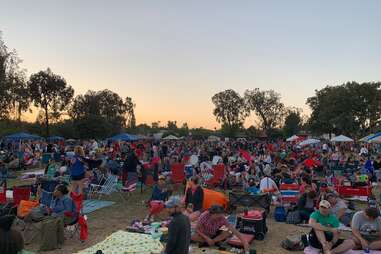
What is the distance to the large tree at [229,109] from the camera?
252ft

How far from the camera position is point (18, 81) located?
83.5 feet

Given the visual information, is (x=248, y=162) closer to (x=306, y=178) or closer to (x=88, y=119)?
(x=306, y=178)

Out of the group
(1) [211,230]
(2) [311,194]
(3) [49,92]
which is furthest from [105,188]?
(3) [49,92]

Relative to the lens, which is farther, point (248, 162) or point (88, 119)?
point (88, 119)

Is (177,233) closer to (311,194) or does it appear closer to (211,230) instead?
(211,230)

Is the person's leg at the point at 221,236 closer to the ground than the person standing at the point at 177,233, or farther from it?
closer to the ground

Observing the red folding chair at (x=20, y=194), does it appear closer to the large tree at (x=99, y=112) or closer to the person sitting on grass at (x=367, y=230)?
the person sitting on grass at (x=367, y=230)

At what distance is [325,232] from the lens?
6.64m

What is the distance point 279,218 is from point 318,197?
1.09 meters

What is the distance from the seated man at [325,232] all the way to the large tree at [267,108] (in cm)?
6778

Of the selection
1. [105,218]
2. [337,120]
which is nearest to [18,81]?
[105,218]

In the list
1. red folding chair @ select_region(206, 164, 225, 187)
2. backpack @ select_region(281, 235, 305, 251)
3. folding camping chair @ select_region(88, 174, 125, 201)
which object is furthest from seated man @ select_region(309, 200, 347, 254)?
red folding chair @ select_region(206, 164, 225, 187)

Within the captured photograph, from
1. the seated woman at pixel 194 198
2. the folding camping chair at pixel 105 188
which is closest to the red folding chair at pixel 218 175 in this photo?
the folding camping chair at pixel 105 188

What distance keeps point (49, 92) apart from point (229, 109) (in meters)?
40.0
